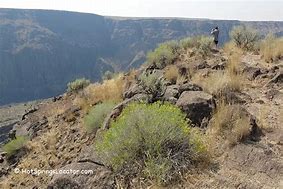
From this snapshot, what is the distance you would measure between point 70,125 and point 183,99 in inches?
206

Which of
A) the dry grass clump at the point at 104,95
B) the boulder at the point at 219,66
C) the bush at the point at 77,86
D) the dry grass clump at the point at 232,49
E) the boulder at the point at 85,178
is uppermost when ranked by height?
the boulder at the point at 219,66

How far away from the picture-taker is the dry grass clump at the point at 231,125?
6.91m

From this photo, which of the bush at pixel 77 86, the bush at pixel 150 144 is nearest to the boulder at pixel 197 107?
the bush at pixel 150 144

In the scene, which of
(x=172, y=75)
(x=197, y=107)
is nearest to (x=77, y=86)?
(x=172, y=75)

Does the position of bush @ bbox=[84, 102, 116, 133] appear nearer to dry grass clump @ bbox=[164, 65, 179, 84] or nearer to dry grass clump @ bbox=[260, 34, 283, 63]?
dry grass clump @ bbox=[164, 65, 179, 84]

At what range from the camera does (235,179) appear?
5785 mm

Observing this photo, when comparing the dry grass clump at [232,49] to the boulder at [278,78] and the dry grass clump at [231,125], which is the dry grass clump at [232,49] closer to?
the boulder at [278,78]

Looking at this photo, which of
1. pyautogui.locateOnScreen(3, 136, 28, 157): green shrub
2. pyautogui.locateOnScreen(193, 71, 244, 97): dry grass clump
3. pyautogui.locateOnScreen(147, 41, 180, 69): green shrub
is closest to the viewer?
pyautogui.locateOnScreen(193, 71, 244, 97): dry grass clump

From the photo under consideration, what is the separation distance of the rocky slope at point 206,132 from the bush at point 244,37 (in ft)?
5.06

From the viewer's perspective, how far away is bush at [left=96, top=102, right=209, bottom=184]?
6266 mm

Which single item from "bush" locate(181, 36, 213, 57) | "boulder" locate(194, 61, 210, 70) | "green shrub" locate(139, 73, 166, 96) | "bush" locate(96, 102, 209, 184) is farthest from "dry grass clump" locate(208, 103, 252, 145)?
"bush" locate(181, 36, 213, 57)

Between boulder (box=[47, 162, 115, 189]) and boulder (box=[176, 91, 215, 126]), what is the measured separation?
211cm

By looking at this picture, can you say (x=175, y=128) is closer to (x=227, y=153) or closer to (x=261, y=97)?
(x=227, y=153)

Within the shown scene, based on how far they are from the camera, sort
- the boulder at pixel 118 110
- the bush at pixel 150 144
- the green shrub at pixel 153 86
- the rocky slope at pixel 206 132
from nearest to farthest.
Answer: the rocky slope at pixel 206 132
the bush at pixel 150 144
the boulder at pixel 118 110
the green shrub at pixel 153 86
